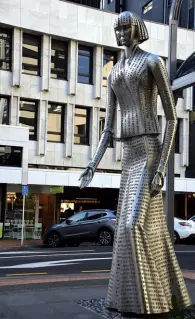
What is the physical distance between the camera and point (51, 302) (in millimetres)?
6812

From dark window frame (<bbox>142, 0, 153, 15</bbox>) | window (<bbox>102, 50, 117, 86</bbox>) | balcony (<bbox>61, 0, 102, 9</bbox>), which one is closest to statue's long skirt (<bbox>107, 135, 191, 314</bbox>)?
window (<bbox>102, 50, 117, 86</bbox>)

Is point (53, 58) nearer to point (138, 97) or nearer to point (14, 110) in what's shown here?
point (14, 110)

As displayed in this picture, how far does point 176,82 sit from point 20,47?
23.1 metres

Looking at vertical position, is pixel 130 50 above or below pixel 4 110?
below

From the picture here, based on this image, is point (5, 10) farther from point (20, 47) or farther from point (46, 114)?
point (46, 114)

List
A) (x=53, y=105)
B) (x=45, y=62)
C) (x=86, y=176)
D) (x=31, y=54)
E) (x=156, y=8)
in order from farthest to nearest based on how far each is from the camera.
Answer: (x=156, y=8), (x=53, y=105), (x=31, y=54), (x=45, y=62), (x=86, y=176)

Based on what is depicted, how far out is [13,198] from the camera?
29.4 m

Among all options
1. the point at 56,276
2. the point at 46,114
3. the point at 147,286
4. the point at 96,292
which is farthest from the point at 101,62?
the point at 147,286

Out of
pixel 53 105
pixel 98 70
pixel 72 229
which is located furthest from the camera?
pixel 98 70

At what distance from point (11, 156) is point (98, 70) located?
877 cm

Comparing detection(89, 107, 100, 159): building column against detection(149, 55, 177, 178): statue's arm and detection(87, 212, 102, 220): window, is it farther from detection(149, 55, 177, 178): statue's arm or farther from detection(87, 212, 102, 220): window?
detection(149, 55, 177, 178): statue's arm

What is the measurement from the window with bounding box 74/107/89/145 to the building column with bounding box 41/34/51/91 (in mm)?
2748

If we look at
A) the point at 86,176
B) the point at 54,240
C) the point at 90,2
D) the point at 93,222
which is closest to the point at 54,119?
the point at 93,222

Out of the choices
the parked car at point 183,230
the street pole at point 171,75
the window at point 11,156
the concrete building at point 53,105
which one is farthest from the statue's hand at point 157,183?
the window at point 11,156
